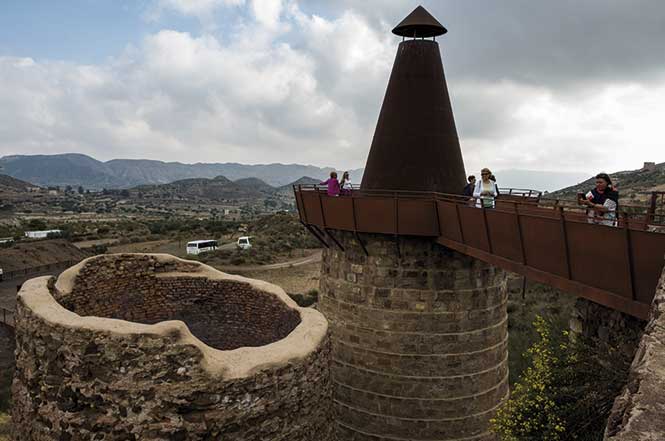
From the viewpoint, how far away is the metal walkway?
18.5 feet

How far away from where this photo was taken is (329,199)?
1103cm

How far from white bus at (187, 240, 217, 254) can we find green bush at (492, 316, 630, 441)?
1542 inches

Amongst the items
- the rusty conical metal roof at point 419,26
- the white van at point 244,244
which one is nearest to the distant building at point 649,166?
the white van at point 244,244

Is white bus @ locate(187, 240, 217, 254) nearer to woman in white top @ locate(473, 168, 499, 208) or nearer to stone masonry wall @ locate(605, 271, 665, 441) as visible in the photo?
woman in white top @ locate(473, 168, 499, 208)

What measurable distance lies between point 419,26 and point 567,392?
7.80 meters

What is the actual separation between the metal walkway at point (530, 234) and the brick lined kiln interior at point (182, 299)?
2.44 metres

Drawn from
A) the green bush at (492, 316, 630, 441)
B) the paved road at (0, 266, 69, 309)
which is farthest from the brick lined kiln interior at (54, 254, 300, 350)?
the paved road at (0, 266, 69, 309)

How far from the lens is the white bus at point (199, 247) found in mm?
44906

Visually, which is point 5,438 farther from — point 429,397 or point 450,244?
point 450,244

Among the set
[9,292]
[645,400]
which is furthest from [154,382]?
[9,292]

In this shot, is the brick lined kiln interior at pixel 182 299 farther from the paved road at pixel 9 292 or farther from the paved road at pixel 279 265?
the paved road at pixel 279 265

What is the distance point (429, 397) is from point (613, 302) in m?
5.45

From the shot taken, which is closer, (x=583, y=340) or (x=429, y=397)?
(x=583, y=340)

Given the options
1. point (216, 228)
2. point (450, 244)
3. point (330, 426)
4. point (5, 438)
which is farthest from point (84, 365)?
point (216, 228)
